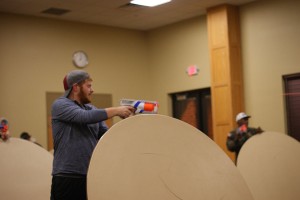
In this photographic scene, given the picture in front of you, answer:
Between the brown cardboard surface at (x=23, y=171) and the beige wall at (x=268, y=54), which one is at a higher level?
the beige wall at (x=268, y=54)

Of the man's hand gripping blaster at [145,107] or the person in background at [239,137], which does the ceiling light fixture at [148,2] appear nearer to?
the person in background at [239,137]

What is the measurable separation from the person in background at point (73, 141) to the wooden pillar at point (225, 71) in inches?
236

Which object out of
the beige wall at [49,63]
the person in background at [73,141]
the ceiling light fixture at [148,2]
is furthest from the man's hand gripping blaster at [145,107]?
the beige wall at [49,63]

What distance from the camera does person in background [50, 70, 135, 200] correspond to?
2598 millimetres

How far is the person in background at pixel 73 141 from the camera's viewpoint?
260cm

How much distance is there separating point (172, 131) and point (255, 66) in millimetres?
6223

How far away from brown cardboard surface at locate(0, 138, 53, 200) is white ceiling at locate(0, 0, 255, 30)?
4.69m

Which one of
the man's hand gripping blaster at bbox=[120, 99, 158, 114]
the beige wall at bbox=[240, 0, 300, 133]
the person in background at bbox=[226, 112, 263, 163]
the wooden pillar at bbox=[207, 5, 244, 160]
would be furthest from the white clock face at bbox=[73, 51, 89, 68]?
the man's hand gripping blaster at bbox=[120, 99, 158, 114]

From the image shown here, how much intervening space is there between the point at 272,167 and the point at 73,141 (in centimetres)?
176

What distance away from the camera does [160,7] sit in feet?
28.7

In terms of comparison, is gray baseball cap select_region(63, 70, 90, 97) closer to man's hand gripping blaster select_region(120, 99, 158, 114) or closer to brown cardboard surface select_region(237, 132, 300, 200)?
man's hand gripping blaster select_region(120, 99, 158, 114)

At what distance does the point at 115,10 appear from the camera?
879 cm

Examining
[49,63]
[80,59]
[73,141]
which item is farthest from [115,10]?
[73,141]

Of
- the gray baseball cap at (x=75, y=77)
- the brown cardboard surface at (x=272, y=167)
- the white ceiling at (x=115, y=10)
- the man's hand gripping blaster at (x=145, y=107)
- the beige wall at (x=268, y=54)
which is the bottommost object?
the brown cardboard surface at (x=272, y=167)
